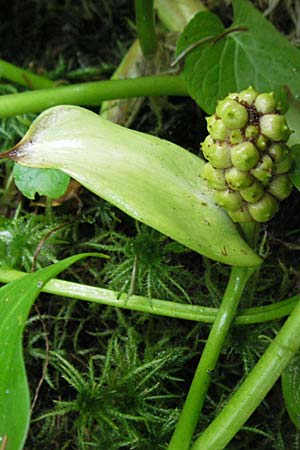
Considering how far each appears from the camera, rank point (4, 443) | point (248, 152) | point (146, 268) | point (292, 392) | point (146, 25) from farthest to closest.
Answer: point (146, 25), point (146, 268), point (292, 392), point (248, 152), point (4, 443)

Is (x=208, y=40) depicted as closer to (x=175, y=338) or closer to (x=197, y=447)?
(x=175, y=338)

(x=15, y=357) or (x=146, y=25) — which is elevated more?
(x=146, y=25)

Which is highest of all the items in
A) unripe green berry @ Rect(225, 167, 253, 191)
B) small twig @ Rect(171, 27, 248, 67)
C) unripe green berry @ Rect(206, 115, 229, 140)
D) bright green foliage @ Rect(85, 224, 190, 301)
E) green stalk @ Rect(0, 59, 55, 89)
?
small twig @ Rect(171, 27, 248, 67)

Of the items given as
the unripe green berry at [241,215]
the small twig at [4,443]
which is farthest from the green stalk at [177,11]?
the small twig at [4,443]

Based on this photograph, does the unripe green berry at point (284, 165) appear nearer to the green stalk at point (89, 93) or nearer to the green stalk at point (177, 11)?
the green stalk at point (89, 93)

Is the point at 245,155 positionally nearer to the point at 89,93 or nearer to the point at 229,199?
the point at 229,199

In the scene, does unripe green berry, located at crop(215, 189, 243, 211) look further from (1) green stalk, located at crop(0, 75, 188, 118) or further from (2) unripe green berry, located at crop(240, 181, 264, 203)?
(1) green stalk, located at crop(0, 75, 188, 118)

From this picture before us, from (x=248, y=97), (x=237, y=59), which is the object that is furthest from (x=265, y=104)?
(x=237, y=59)

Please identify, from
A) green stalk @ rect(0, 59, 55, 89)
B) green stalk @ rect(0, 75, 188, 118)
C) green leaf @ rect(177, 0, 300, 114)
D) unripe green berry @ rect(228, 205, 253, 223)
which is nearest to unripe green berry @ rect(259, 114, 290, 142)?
unripe green berry @ rect(228, 205, 253, 223)
